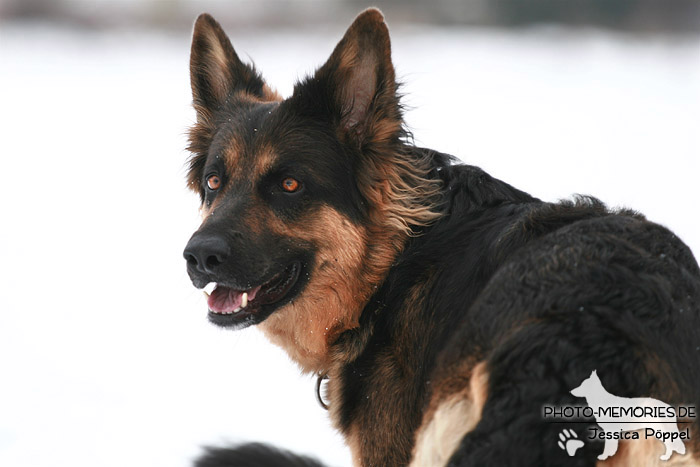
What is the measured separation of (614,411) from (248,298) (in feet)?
6.68

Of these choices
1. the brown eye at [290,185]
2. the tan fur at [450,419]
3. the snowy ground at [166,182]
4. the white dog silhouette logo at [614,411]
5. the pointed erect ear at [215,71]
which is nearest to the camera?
the white dog silhouette logo at [614,411]

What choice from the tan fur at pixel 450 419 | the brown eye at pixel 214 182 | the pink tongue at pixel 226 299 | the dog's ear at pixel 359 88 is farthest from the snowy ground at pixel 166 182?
the tan fur at pixel 450 419

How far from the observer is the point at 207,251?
3490mm

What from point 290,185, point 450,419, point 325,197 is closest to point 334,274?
point 325,197

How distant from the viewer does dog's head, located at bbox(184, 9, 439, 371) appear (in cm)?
370

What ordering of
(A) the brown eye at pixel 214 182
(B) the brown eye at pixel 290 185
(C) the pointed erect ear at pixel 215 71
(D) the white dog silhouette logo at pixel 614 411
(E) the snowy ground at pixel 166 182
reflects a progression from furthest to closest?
1. (E) the snowy ground at pixel 166 182
2. (C) the pointed erect ear at pixel 215 71
3. (A) the brown eye at pixel 214 182
4. (B) the brown eye at pixel 290 185
5. (D) the white dog silhouette logo at pixel 614 411

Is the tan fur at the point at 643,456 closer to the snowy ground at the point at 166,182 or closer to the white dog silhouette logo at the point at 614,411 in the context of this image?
the white dog silhouette logo at the point at 614,411

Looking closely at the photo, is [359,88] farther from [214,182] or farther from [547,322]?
[547,322]

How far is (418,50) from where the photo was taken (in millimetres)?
20781

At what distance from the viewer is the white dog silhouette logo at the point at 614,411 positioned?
214 centimetres

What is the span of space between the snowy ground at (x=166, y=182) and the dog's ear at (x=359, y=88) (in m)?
0.49

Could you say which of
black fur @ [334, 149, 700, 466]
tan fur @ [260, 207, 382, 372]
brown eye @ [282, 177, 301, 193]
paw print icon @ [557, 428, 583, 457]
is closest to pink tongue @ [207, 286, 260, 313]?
tan fur @ [260, 207, 382, 372]

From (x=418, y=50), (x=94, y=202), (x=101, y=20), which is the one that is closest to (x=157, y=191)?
(x=94, y=202)

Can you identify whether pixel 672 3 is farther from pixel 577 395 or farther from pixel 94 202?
pixel 577 395
